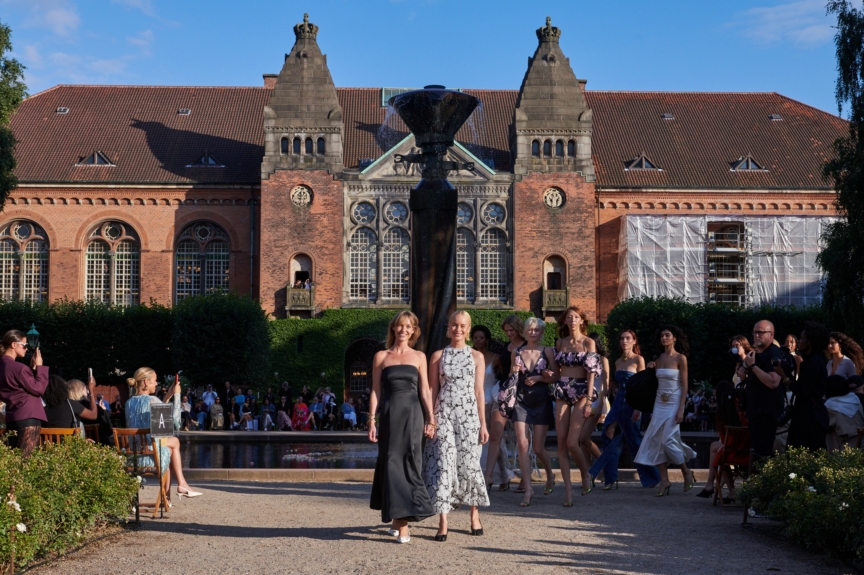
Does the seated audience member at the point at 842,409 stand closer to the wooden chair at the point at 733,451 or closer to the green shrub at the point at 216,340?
the wooden chair at the point at 733,451

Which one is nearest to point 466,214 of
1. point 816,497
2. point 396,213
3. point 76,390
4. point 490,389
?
point 396,213

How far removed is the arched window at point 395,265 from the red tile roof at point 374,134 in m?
3.92

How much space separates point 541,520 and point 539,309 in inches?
1362

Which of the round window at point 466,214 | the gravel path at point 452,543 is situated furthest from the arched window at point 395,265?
the gravel path at point 452,543

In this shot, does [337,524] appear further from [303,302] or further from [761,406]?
[303,302]

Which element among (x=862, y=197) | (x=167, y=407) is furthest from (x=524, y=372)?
(x=862, y=197)

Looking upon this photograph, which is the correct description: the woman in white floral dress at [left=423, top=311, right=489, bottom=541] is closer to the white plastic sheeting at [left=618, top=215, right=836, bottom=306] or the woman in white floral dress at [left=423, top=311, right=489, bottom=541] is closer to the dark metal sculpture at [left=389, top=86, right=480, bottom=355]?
the dark metal sculpture at [left=389, top=86, right=480, bottom=355]

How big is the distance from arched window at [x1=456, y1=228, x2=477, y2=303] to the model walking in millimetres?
32798

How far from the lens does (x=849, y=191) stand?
2616cm

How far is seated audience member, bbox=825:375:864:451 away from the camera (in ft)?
36.5

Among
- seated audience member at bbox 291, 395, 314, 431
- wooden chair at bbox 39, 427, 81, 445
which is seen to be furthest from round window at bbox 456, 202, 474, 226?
wooden chair at bbox 39, 427, 81, 445

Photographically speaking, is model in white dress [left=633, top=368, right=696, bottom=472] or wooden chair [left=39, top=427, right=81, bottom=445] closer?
wooden chair [left=39, top=427, right=81, bottom=445]

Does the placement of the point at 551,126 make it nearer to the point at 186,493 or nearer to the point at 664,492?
the point at 664,492

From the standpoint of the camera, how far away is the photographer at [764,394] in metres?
10.4
